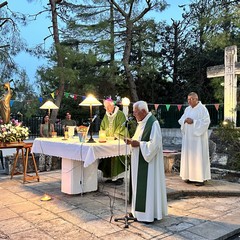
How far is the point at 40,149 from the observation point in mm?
5527

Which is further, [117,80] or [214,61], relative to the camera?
[214,61]

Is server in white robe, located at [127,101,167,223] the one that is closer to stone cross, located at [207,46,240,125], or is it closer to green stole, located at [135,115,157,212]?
green stole, located at [135,115,157,212]

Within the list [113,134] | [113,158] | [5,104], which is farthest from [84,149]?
[5,104]

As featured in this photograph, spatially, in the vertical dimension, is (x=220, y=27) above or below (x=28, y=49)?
above

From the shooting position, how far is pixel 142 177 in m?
3.83

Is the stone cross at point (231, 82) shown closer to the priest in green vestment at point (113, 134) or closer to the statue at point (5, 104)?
the priest in green vestment at point (113, 134)

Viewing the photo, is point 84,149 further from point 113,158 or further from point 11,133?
point 11,133

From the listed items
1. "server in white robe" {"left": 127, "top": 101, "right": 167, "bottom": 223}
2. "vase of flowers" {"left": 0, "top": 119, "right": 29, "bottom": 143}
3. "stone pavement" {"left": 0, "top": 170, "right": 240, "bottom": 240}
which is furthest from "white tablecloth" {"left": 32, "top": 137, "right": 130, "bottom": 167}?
"vase of flowers" {"left": 0, "top": 119, "right": 29, "bottom": 143}

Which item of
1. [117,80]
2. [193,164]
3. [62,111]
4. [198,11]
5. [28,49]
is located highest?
[198,11]

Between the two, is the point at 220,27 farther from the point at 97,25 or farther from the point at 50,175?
the point at 50,175

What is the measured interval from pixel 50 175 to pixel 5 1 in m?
9.38

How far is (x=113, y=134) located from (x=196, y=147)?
160cm

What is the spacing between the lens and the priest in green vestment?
222 inches

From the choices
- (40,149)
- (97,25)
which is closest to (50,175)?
(40,149)
